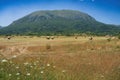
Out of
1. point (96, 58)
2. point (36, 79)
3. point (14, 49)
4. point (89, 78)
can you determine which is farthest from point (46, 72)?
point (14, 49)

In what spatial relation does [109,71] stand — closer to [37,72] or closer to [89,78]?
[89,78]

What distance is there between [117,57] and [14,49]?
26.8 m

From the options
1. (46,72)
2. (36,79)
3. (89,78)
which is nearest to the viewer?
(36,79)

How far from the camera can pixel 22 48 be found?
44.7 m

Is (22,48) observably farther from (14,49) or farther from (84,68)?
(84,68)

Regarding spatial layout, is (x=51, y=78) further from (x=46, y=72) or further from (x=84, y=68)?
(x=84, y=68)

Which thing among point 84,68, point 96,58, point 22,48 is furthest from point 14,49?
point 84,68

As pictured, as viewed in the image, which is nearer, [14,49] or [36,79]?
[36,79]

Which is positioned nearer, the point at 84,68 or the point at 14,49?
the point at 84,68

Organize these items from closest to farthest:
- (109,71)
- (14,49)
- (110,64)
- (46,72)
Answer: (46,72), (109,71), (110,64), (14,49)

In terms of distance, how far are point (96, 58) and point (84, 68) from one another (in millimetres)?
3448

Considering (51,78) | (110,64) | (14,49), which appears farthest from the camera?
(14,49)

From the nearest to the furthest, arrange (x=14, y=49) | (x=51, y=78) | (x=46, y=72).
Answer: (x=51, y=78), (x=46, y=72), (x=14, y=49)

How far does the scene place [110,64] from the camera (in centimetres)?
1723
